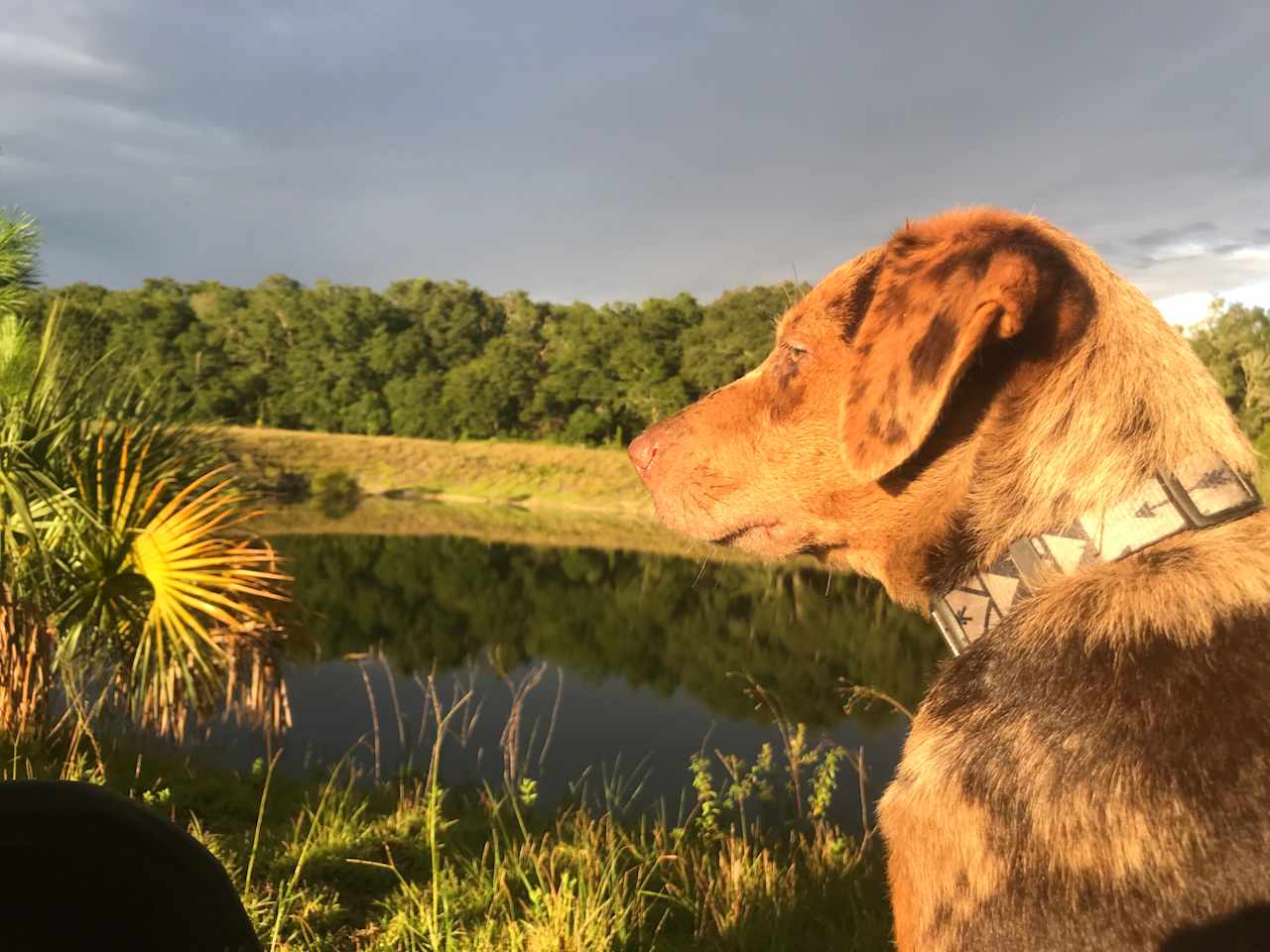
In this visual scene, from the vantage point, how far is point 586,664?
659 inches

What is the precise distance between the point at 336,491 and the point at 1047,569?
4782cm

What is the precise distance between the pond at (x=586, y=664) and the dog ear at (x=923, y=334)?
4.08 m

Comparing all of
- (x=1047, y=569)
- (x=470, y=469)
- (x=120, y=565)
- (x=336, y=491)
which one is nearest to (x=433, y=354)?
(x=470, y=469)

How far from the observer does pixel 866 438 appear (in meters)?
2.05

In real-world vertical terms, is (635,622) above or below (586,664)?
above

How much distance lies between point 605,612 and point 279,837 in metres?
15.1

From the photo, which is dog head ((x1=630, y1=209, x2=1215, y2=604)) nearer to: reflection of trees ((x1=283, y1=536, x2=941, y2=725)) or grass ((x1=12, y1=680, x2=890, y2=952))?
grass ((x1=12, y1=680, x2=890, y2=952))

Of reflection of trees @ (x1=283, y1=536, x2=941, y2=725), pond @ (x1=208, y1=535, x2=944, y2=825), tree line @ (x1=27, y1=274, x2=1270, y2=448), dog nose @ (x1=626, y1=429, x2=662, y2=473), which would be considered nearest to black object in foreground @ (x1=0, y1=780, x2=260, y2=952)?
dog nose @ (x1=626, y1=429, x2=662, y2=473)

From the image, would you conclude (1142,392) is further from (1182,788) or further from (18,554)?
(18,554)

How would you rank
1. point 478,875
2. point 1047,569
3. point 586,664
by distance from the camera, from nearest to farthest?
1. point 1047,569
2. point 478,875
3. point 586,664

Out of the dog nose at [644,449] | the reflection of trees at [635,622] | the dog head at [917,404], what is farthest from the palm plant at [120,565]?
the dog head at [917,404]

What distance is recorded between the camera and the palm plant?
7082mm

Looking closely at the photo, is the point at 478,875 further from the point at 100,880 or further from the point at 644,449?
the point at 100,880

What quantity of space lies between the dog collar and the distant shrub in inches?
1670
